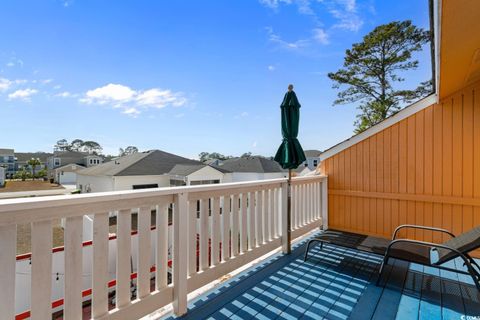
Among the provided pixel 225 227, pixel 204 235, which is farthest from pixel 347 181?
pixel 204 235

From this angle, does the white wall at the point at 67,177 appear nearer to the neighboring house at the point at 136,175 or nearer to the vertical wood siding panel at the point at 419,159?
the neighboring house at the point at 136,175

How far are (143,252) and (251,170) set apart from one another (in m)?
20.8

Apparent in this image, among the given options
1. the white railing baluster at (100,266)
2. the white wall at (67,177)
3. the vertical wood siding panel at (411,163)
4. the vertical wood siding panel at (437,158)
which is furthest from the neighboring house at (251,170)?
the white railing baluster at (100,266)

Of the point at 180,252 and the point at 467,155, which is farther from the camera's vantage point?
the point at 467,155

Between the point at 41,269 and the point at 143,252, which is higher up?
the point at 41,269

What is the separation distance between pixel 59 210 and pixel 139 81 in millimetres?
23522

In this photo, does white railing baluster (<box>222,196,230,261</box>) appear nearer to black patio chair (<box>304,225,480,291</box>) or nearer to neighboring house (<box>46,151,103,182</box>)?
black patio chair (<box>304,225,480,291</box>)

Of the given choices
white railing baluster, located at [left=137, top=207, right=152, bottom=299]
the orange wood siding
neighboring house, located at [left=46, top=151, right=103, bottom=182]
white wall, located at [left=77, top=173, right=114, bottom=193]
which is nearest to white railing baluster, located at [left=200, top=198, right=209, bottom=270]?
white railing baluster, located at [left=137, top=207, right=152, bottom=299]

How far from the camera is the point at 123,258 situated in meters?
1.89

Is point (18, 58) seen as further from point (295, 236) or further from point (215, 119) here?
point (295, 236)

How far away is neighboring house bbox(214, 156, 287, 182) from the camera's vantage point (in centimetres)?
2203

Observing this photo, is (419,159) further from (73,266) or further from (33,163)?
(33,163)

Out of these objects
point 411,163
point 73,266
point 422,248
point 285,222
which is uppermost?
point 411,163

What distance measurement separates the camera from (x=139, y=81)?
22344mm
